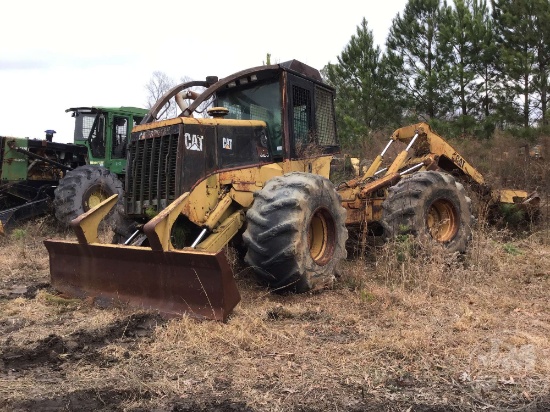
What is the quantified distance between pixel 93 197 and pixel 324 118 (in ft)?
20.1

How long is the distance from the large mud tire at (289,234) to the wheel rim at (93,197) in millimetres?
6728

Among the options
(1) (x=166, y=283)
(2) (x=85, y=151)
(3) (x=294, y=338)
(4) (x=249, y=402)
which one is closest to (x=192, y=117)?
(1) (x=166, y=283)

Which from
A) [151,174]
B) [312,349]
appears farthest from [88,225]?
[312,349]

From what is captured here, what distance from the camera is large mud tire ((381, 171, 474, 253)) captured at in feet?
21.7

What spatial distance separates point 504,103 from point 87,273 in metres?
14.6

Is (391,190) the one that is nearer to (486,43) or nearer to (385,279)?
(385,279)

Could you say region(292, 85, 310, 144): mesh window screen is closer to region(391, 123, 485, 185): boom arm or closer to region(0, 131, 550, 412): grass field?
region(0, 131, 550, 412): grass field

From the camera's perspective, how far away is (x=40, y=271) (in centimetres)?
776

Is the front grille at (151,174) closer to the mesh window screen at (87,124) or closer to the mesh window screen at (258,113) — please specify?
the mesh window screen at (258,113)

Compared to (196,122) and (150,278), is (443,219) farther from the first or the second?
(150,278)

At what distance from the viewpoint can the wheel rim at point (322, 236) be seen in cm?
593

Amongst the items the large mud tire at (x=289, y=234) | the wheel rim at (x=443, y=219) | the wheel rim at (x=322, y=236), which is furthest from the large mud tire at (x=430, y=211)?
the large mud tire at (x=289, y=234)

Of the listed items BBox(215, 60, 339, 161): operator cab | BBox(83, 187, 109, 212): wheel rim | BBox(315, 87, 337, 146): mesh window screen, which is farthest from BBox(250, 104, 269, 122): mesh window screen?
BBox(83, 187, 109, 212): wheel rim

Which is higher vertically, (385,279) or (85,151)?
(85,151)
